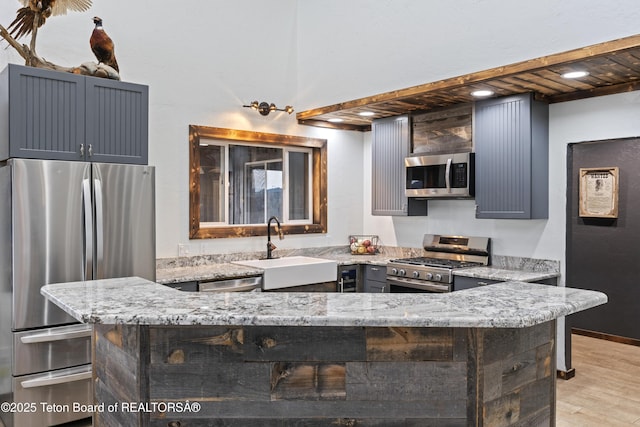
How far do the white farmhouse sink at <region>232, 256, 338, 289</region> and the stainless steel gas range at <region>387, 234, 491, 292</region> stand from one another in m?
0.59

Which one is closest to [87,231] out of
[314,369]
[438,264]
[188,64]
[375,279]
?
[188,64]

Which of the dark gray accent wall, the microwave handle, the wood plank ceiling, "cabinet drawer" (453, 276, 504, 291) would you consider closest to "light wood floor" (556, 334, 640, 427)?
the dark gray accent wall

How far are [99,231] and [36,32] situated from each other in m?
1.41

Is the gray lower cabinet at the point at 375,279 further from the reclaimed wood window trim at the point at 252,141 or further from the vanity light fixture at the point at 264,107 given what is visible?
the vanity light fixture at the point at 264,107

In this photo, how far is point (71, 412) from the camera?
324cm

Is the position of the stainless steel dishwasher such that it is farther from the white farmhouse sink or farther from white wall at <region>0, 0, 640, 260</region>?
white wall at <region>0, 0, 640, 260</region>

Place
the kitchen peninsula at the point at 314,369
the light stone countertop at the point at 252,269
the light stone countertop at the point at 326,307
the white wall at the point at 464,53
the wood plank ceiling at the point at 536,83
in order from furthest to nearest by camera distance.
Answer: the light stone countertop at the point at 252,269, the white wall at the point at 464,53, the wood plank ceiling at the point at 536,83, the kitchen peninsula at the point at 314,369, the light stone countertop at the point at 326,307

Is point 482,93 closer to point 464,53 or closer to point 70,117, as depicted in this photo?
point 464,53

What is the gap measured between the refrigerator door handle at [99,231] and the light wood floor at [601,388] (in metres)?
3.15

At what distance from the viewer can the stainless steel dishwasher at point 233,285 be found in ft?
12.9

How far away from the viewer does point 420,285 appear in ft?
A: 14.5

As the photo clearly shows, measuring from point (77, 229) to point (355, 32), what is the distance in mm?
3016

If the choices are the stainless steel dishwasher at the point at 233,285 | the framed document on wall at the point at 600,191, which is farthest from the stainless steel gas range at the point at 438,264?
the framed document on wall at the point at 600,191

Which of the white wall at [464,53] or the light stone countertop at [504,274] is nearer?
the white wall at [464,53]
